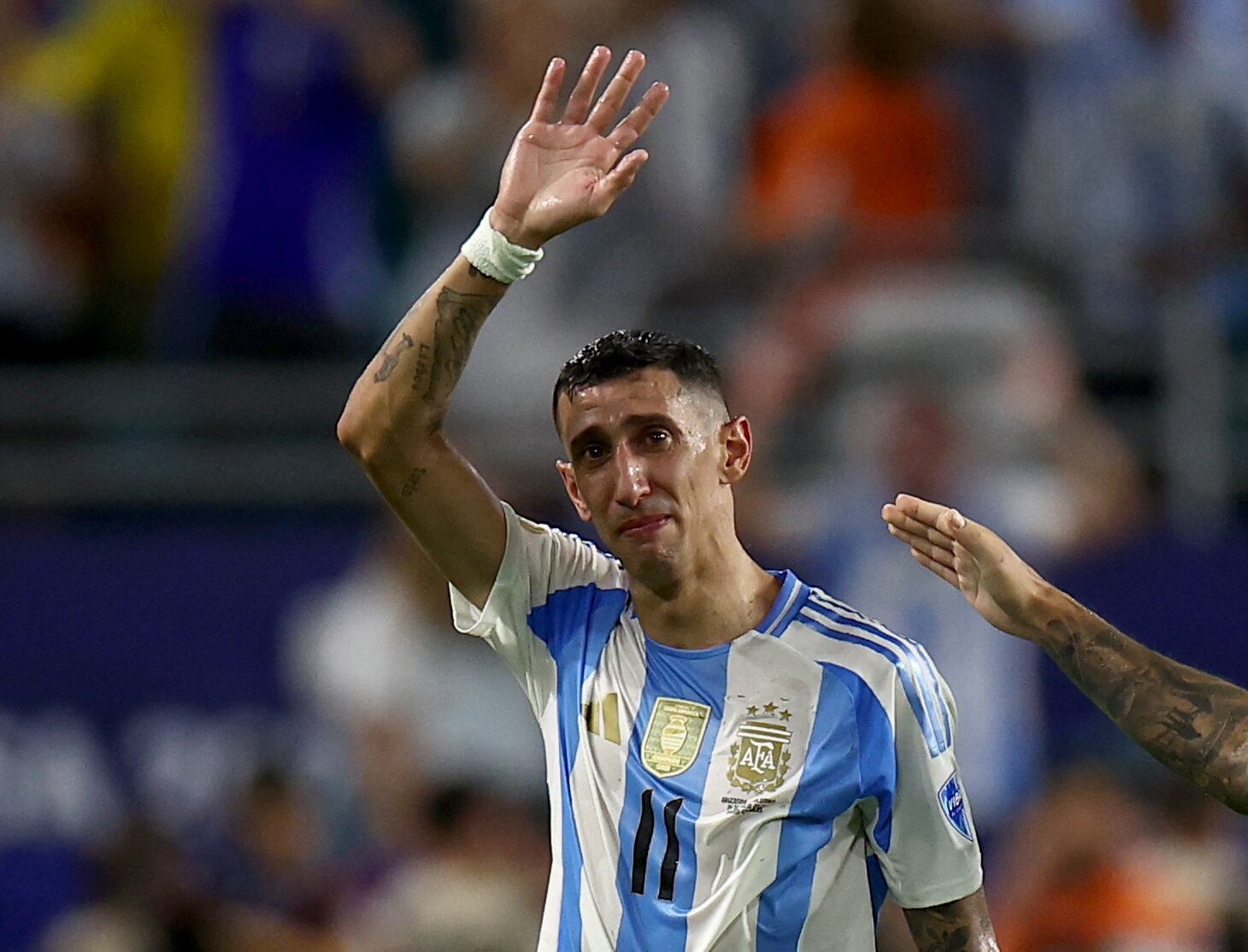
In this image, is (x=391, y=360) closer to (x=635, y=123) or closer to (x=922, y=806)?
(x=635, y=123)

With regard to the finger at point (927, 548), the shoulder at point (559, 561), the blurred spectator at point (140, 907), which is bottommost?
the blurred spectator at point (140, 907)

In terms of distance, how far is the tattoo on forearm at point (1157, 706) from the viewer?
4.44 meters

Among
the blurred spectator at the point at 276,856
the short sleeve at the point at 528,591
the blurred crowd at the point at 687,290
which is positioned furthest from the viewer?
the blurred spectator at the point at 276,856

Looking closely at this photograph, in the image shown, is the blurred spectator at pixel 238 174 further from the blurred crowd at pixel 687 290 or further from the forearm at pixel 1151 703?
the forearm at pixel 1151 703

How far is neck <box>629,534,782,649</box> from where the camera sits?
4.71 m

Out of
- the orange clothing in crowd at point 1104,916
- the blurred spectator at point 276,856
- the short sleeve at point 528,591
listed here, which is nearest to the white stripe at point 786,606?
the short sleeve at point 528,591

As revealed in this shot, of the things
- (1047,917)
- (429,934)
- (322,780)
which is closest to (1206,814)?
(1047,917)

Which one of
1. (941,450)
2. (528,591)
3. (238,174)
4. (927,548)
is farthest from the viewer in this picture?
(238,174)

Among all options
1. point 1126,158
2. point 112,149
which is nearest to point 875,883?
point 1126,158

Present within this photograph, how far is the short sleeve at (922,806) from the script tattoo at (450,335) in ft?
3.57

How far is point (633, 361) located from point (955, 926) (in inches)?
51.7

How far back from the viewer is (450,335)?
4.68m

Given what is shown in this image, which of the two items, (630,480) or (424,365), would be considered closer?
(630,480)

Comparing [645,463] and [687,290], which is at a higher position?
[687,290]
